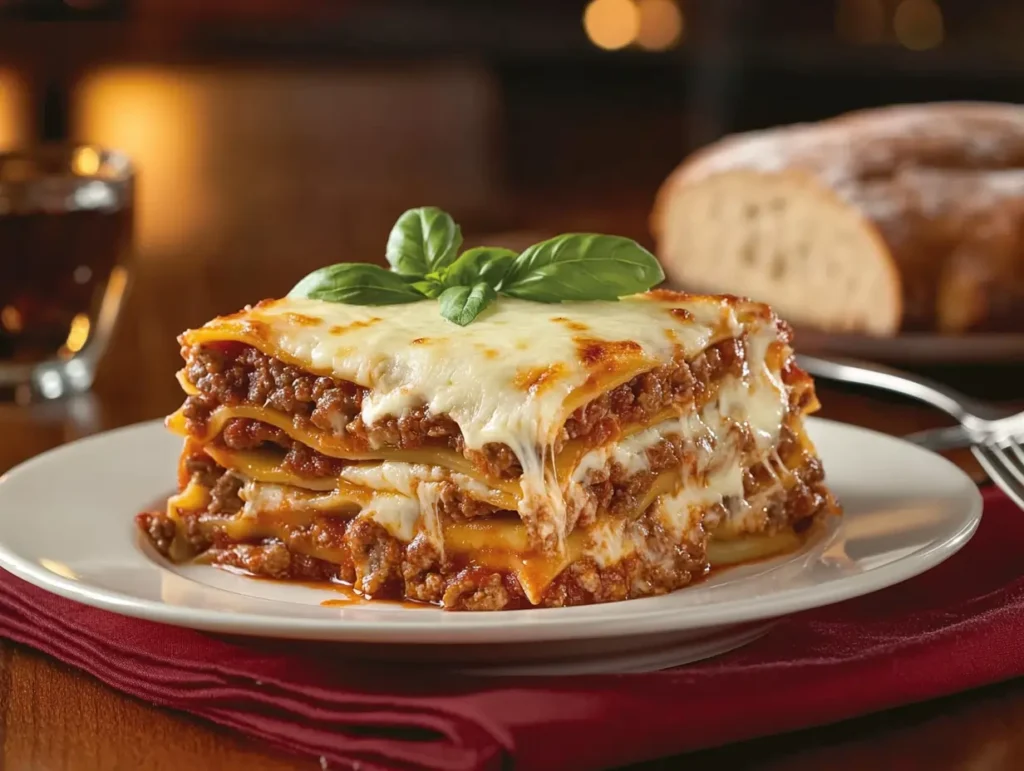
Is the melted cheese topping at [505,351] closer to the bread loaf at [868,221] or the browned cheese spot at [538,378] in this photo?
the browned cheese spot at [538,378]

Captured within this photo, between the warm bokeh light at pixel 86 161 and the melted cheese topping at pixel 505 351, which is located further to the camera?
the warm bokeh light at pixel 86 161

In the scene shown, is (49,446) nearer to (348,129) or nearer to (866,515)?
(866,515)

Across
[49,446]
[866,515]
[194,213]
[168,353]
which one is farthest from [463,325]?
[194,213]

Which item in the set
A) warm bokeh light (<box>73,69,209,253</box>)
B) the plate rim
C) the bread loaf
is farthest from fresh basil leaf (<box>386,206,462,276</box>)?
warm bokeh light (<box>73,69,209,253</box>)

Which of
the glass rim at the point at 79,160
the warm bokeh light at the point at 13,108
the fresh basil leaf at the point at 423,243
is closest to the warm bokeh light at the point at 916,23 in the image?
the warm bokeh light at the point at 13,108

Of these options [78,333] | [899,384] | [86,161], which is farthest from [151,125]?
[899,384]
